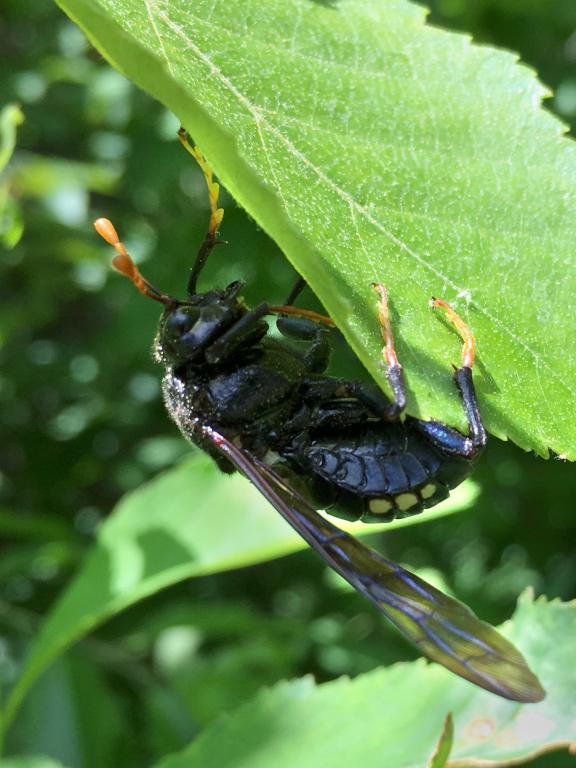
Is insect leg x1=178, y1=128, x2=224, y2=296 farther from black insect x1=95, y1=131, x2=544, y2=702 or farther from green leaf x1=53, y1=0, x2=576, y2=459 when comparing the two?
green leaf x1=53, y1=0, x2=576, y2=459

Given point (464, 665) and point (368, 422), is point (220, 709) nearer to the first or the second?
point (368, 422)

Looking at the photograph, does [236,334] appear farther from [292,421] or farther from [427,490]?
[427,490]

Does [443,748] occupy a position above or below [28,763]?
above

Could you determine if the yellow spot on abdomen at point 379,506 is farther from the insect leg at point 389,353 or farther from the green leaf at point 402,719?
the insect leg at point 389,353

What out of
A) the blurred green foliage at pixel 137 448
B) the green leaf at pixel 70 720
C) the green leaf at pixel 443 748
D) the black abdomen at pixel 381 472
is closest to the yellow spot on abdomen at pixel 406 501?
the black abdomen at pixel 381 472

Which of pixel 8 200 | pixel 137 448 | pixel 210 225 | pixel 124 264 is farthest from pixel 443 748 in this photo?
pixel 137 448

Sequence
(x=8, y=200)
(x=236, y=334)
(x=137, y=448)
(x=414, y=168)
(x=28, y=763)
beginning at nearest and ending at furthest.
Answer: (x=414, y=168) → (x=236, y=334) → (x=28, y=763) → (x=8, y=200) → (x=137, y=448)

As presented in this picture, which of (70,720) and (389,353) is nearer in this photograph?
(389,353)

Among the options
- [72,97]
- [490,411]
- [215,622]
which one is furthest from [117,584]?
[72,97]
